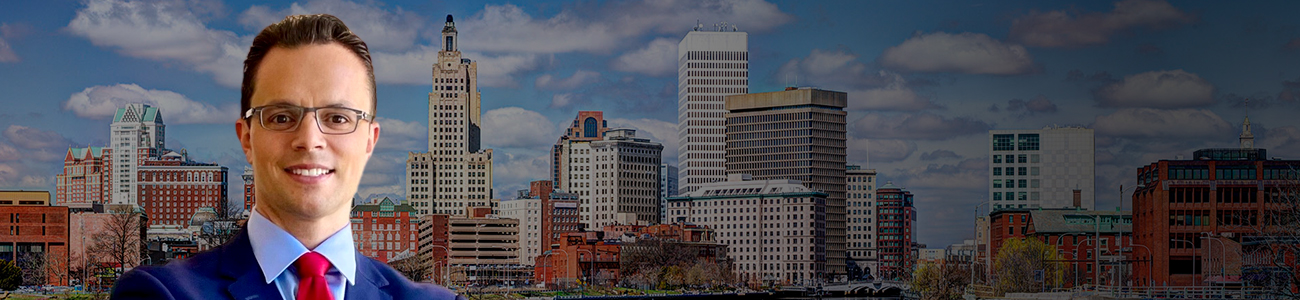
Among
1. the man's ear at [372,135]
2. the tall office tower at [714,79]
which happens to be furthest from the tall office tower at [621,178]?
the man's ear at [372,135]

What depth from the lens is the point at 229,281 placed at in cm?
260

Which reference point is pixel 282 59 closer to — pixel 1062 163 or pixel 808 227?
pixel 808 227

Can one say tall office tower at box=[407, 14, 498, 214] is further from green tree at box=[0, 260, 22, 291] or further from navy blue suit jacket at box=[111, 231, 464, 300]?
navy blue suit jacket at box=[111, 231, 464, 300]

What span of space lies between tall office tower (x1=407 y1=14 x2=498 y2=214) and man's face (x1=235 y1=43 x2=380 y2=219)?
185137 millimetres

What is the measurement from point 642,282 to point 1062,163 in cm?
9465

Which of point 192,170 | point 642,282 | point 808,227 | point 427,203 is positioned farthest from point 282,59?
point 192,170

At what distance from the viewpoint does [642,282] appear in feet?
412

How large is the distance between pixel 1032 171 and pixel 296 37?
197 meters

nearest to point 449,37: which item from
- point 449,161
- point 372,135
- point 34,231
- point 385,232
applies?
point 449,161

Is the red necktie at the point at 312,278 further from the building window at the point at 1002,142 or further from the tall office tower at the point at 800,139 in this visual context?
the building window at the point at 1002,142

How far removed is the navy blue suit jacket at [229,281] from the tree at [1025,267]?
279 ft

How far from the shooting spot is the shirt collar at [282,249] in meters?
2.61

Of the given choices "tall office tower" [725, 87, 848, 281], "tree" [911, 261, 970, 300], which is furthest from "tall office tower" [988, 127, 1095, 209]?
"tree" [911, 261, 970, 300]

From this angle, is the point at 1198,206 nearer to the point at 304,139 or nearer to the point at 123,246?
the point at 123,246
